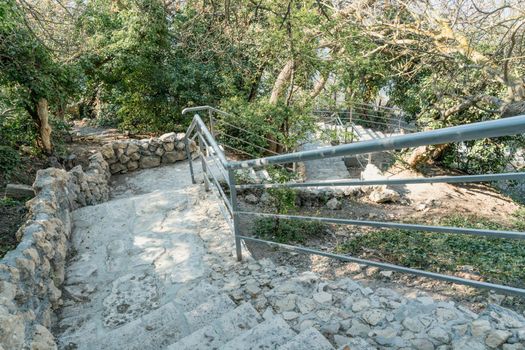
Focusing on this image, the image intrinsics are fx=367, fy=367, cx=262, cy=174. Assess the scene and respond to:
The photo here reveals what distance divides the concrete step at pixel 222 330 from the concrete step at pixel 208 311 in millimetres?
129

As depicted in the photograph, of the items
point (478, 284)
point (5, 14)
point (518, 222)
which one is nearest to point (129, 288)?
point (478, 284)

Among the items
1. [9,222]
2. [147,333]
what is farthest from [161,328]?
[9,222]

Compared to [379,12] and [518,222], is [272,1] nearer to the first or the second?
[379,12]

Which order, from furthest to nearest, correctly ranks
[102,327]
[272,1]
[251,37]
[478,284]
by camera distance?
[251,37]
[272,1]
[102,327]
[478,284]

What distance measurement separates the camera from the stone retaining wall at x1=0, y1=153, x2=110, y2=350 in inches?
73.9

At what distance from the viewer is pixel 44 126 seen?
251 inches

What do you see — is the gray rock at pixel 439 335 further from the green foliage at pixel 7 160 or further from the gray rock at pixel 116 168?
the gray rock at pixel 116 168

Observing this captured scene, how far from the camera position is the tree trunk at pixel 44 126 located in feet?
20.6

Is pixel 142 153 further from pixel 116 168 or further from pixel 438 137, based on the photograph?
pixel 438 137

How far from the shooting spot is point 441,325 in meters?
1.79

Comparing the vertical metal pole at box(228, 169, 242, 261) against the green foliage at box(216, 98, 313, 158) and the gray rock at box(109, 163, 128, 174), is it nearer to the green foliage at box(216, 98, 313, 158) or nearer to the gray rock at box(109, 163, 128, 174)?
the green foliage at box(216, 98, 313, 158)

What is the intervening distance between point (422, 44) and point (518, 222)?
3.36m

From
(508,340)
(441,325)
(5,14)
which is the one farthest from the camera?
(5,14)

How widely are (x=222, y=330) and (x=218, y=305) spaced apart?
0.95ft
